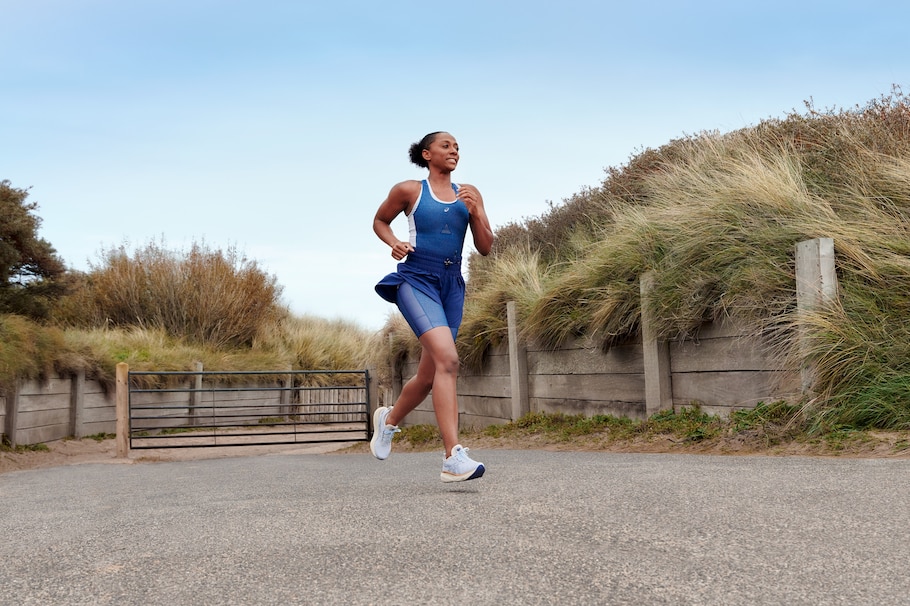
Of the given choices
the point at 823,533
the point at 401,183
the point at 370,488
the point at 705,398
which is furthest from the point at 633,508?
the point at 705,398

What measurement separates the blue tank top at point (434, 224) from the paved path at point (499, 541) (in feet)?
4.50

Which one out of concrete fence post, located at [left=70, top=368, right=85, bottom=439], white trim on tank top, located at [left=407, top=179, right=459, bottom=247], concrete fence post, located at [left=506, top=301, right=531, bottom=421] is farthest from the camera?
concrete fence post, located at [left=70, top=368, right=85, bottom=439]

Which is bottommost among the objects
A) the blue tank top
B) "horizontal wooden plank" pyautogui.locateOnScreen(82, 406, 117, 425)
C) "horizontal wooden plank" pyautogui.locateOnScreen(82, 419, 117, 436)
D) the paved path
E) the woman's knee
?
"horizontal wooden plank" pyautogui.locateOnScreen(82, 419, 117, 436)

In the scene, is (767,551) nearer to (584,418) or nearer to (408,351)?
(584,418)

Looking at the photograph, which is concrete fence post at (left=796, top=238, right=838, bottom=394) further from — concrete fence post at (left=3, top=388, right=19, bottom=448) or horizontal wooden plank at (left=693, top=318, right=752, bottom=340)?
concrete fence post at (left=3, top=388, right=19, bottom=448)

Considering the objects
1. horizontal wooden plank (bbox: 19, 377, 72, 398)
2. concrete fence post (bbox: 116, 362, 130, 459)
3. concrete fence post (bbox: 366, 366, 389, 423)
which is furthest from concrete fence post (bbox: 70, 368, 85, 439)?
concrete fence post (bbox: 366, 366, 389, 423)

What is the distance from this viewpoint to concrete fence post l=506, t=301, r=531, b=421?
408 inches

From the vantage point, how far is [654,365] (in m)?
8.19

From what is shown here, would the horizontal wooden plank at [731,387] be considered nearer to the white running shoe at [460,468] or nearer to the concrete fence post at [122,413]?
the white running shoe at [460,468]

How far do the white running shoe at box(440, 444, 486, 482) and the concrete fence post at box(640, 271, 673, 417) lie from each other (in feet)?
13.5

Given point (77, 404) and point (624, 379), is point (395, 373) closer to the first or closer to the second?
point (77, 404)

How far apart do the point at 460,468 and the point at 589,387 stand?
5073mm

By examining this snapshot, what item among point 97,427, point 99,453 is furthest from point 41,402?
point 97,427

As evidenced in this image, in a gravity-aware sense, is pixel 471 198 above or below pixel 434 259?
above
